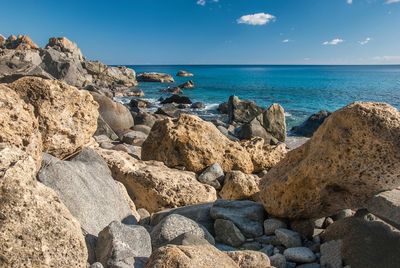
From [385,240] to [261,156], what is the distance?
7779mm

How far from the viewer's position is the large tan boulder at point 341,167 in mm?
5676

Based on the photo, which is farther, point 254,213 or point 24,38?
point 24,38

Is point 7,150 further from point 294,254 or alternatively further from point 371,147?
point 371,147

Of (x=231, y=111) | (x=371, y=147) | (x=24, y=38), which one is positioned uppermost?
(x=24, y=38)

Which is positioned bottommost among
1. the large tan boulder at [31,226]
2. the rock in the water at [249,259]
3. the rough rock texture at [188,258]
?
the rock in the water at [249,259]

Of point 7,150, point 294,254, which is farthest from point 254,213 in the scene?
point 7,150

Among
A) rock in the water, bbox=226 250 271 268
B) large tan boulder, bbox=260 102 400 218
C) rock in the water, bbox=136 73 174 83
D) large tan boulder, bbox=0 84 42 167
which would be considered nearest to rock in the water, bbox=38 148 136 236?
large tan boulder, bbox=0 84 42 167

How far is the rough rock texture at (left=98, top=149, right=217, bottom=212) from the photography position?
8.34 meters

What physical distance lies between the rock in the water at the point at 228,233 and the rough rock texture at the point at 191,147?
4.20m

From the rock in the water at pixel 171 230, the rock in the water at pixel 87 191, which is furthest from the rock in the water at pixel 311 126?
the rock in the water at pixel 171 230

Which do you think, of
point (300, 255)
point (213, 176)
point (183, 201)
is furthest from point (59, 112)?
point (300, 255)

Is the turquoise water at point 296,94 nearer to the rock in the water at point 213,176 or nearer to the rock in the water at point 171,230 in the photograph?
the rock in the water at point 213,176

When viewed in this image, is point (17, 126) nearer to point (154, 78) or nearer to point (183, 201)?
point (183, 201)

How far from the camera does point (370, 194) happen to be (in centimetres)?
615
